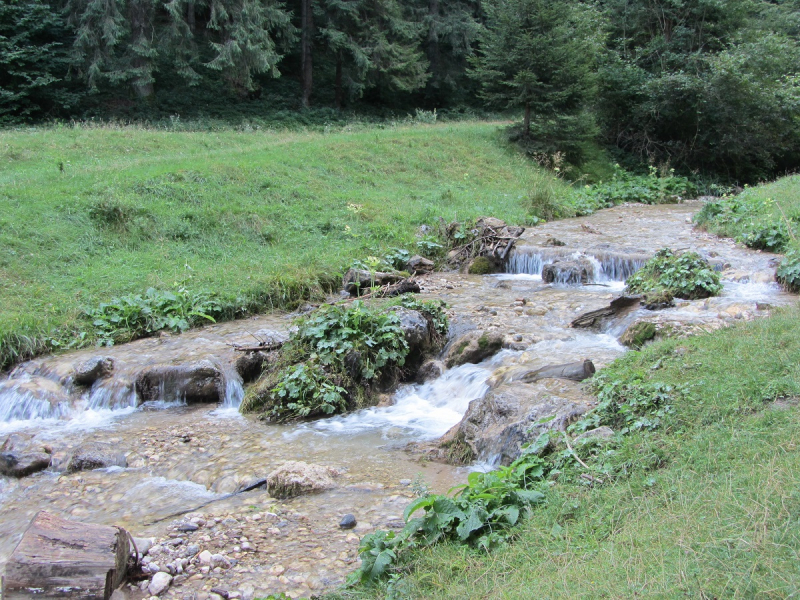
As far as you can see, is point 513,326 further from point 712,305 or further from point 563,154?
point 563,154

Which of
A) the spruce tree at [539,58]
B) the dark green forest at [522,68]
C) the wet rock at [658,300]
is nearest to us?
the wet rock at [658,300]

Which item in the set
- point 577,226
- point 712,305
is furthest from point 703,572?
point 577,226

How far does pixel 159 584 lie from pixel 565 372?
4.27 meters

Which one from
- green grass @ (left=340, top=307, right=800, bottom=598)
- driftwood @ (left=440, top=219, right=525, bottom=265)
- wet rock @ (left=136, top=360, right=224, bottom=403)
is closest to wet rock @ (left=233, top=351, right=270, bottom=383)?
wet rock @ (left=136, top=360, right=224, bottom=403)

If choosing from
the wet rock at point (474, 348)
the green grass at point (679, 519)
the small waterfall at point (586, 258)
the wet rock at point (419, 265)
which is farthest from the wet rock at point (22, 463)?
the small waterfall at point (586, 258)

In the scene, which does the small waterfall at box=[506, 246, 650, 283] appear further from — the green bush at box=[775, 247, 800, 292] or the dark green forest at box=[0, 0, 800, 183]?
the dark green forest at box=[0, 0, 800, 183]

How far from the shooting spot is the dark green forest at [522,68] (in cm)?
2392

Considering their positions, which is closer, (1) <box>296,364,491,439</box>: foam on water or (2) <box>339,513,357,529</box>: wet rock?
(2) <box>339,513,357,529</box>: wet rock

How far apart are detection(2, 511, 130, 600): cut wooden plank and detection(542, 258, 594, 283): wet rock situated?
9.54 metres

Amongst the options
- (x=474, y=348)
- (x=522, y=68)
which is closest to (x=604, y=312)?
(x=474, y=348)

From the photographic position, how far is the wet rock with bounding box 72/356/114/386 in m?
8.30

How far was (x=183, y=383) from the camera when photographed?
822 centimetres

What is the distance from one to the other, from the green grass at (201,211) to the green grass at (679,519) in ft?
25.6

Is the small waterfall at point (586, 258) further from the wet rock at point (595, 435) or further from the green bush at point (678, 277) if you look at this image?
the wet rock at point (595, 435)
